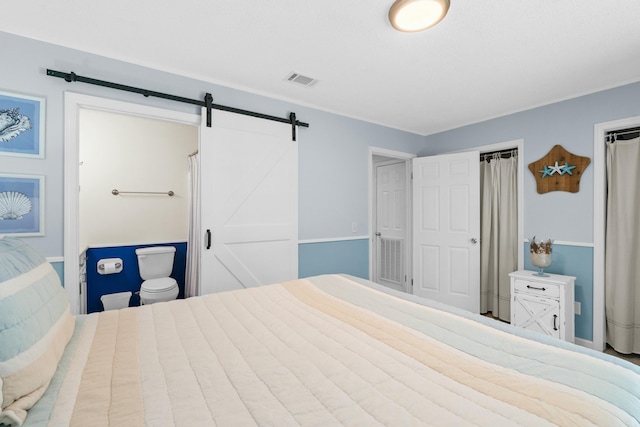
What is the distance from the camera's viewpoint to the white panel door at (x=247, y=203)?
2689 millimetres

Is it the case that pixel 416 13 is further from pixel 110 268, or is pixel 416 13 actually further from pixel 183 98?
pixel 110 268

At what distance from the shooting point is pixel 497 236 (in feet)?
12.7

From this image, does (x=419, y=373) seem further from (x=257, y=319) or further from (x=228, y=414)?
(x=257, y=319)

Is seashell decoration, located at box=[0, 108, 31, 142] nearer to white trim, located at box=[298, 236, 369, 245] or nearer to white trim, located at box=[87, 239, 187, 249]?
white trim, located at box=[87, 239, 187, 249]

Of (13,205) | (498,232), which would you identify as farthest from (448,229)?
(13,205)

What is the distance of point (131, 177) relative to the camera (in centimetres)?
395

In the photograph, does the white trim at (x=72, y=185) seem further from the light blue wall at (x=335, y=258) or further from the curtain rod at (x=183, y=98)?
the light blue wall at (x=335, y=258)

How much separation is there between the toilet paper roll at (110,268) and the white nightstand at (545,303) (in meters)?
4.50

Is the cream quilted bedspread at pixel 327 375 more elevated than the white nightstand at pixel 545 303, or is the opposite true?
the cream quilted bedspread at pixel 327 375

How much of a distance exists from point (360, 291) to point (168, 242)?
3.21 meters

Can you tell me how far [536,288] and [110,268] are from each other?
467cm

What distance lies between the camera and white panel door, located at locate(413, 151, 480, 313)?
148 inches

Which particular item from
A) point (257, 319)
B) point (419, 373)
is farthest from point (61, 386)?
point (419, 373)

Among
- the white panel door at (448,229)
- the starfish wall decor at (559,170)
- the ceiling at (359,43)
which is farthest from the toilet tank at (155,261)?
the starfish wall decor at (559,170)
